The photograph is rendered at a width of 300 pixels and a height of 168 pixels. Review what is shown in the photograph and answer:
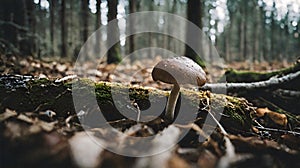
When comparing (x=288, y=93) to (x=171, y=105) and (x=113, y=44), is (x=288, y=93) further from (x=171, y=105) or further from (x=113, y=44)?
(x=113, y=44)

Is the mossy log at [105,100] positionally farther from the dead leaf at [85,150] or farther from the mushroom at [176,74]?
the dead leaf at [85,150]

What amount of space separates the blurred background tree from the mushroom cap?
348 cm

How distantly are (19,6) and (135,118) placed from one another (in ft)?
17.7

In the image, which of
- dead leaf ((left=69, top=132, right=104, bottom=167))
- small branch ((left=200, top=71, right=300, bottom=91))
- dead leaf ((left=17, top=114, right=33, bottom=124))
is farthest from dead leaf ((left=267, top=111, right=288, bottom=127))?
dead leaf ((left=17, top=114, right=33, bottom=124))

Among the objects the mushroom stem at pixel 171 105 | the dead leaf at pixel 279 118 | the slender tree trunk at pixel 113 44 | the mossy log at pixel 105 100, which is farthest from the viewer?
the slender tree trunk at pixel 113 44

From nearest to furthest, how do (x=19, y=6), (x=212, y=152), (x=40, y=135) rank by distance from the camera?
1. (x=40, y=135)
2. (x=212, y=152)
3. (x=19, y=6)

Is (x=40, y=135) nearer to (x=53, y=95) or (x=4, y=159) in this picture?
(x=4, y=159)

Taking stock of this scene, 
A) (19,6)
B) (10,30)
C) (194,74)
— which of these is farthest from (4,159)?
(19,6)

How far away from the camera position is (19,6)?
20.6 feet

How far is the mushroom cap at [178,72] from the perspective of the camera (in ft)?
6.77

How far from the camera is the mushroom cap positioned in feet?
6.77

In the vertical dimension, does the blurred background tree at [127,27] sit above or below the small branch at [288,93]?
above

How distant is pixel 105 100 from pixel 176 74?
590 mm

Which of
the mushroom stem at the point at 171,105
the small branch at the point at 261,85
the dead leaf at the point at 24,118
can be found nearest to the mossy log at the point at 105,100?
the mushroom stem at the point at 171,105
